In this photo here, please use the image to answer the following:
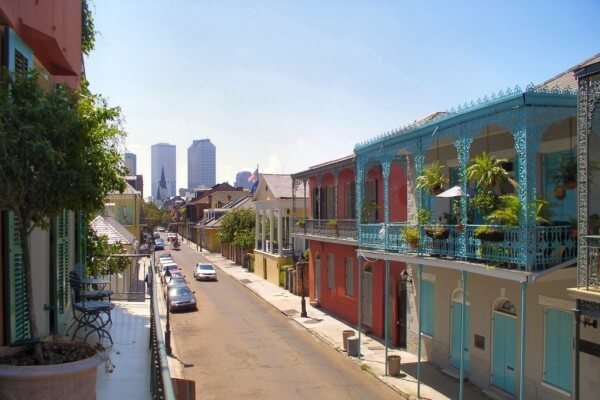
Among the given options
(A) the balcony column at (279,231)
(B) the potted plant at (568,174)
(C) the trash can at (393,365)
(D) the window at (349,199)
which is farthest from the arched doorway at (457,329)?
(A) the balcony column at (279,231)

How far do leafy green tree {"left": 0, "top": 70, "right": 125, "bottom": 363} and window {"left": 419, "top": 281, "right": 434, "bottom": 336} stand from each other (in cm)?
1494

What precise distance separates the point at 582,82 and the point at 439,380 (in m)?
9.72

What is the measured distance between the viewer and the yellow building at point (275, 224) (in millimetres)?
39594

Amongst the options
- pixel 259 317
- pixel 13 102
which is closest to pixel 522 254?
pixel 13 102

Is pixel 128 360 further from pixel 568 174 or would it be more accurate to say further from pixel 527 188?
pixel 568 174

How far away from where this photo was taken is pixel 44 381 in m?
4.59

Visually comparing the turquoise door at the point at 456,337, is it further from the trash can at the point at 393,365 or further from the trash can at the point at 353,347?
the trash can at the point at 353,347

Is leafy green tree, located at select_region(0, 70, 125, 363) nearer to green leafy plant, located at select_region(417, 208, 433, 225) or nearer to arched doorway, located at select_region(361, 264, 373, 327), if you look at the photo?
green leafy plant, located at select_region(417, 208, 433, 225)

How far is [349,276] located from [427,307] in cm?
730

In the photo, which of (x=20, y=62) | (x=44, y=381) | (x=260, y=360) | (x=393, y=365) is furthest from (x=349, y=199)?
(x=44, y=381)

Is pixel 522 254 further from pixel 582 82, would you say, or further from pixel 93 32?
pixel 93 32

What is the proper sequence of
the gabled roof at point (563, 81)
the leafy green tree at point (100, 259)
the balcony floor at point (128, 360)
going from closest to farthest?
1. the balcony floor at point (128, 360)
2. the gabled roof at point (563, 81)
3. the leafy green tree at point (100, 259)

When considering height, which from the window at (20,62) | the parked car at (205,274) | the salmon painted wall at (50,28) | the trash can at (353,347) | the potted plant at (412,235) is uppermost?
the salmon painted wall at (50,28)

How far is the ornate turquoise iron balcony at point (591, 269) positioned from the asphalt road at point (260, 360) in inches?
283
